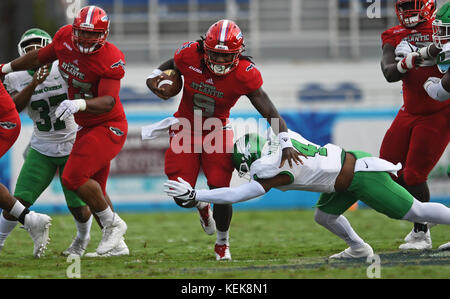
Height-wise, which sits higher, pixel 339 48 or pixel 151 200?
pixel 339 48

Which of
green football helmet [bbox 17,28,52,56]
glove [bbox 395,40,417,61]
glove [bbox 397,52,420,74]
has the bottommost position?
glove [bbox 397,52,420,74]

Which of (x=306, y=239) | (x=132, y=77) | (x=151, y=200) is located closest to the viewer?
(x=306, y=239)

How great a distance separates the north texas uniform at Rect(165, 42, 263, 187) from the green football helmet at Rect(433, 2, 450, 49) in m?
1.50

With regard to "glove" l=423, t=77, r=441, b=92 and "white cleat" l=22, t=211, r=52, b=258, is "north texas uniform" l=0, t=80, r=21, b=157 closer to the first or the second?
"white cleat" l=22, t=211, r=52, b=258

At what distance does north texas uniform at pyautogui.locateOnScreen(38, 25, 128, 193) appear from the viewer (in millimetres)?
6184

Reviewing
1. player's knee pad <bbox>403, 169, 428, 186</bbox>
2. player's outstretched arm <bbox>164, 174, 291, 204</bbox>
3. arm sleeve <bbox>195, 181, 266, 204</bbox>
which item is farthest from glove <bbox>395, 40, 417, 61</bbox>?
arm sleeve <bbox>195, 181, 266, 204</bbox>

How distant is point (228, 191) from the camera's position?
5488 millimetres

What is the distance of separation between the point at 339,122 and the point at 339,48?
6.62 metres

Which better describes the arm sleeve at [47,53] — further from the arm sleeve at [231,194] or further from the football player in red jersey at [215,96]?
the arm sleeve at [231,194]

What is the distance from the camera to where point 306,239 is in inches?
309

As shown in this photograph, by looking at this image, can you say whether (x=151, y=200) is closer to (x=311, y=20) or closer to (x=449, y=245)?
(x=449, y=245)

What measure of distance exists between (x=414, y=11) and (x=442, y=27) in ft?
1.39
